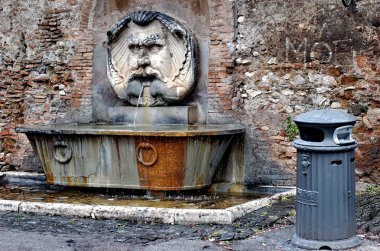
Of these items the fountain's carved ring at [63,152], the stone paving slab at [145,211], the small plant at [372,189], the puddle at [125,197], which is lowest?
the puddle at [125,197]

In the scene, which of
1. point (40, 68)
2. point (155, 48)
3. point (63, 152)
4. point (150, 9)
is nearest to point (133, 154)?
point (63, 152)

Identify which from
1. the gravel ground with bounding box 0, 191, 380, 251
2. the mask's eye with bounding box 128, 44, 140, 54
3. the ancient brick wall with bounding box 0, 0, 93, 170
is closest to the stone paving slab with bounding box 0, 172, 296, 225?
the gravel ground with bounding box 0, 191, 380, 251

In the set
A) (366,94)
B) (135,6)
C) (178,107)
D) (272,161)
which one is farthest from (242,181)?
(135,6)

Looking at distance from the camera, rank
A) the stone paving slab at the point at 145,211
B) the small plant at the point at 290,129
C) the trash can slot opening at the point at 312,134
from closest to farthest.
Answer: the trash can slot opening at the point at 312,134 < the stone paving slab at the point at 145,211 < the small plant at the point at 290,129

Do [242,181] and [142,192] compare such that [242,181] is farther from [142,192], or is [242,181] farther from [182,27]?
[182,27]

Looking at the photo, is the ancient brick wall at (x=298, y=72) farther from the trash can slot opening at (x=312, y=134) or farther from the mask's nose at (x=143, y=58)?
the trash can slot opening at (x=312, y=134)

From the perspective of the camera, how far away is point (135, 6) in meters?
9.89

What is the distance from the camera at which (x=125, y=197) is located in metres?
8.45

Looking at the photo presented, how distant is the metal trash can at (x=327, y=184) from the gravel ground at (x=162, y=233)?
0.21m

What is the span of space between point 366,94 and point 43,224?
410 cm

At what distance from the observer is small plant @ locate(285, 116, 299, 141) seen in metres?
8.59

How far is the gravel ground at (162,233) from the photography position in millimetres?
5773

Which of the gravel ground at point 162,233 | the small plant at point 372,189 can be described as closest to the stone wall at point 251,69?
the small plant at point 372,189

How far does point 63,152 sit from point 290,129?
114 inches
